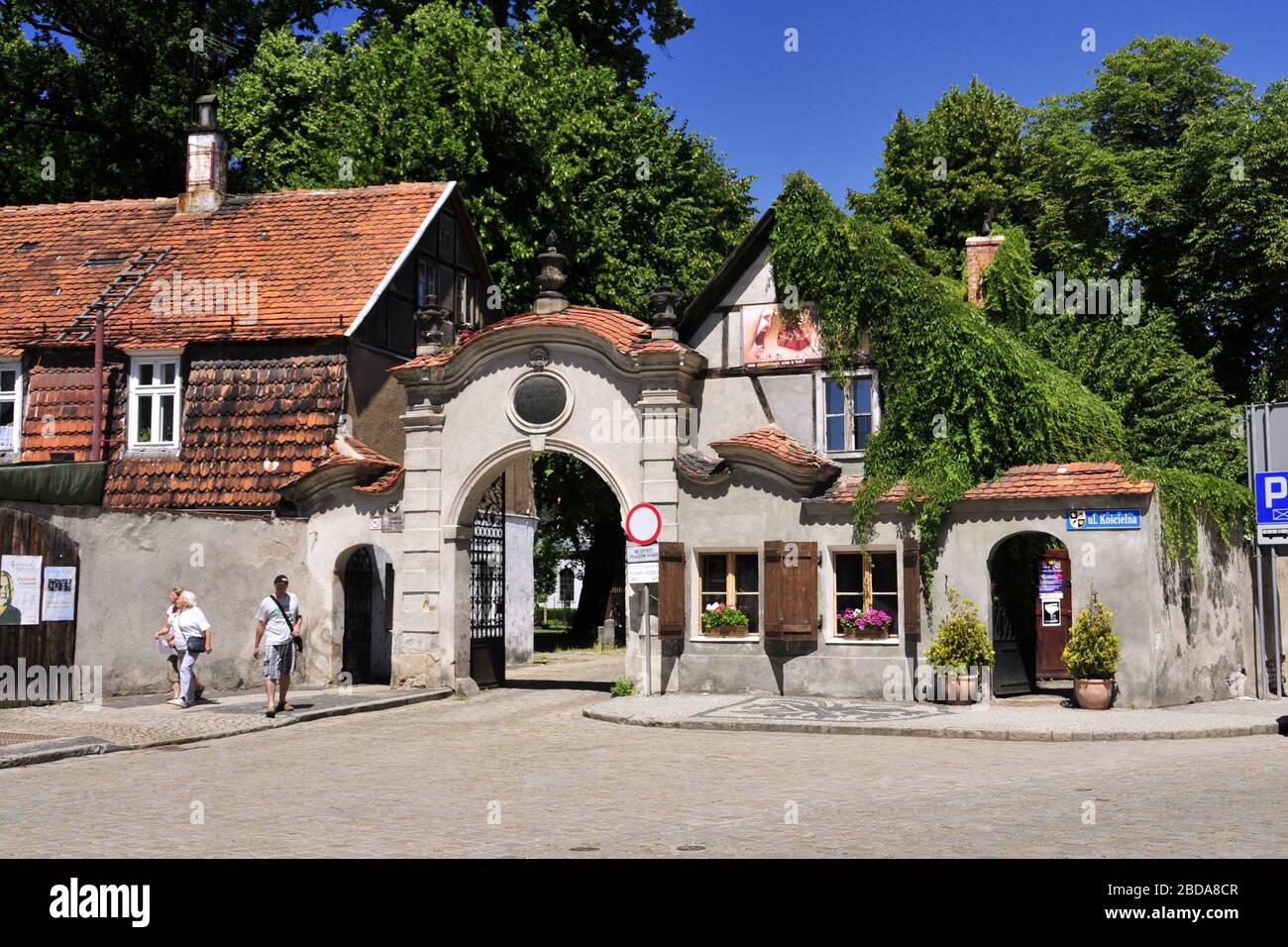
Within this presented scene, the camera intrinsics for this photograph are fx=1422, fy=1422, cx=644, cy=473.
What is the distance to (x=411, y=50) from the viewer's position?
34.1 metres

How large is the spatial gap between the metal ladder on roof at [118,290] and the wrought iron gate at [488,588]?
8.30 metres

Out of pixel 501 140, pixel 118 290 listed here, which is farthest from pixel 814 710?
pixel 501 140

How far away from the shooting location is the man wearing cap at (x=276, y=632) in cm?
1922

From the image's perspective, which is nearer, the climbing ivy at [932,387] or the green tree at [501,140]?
the climbing ivy at [932,387]

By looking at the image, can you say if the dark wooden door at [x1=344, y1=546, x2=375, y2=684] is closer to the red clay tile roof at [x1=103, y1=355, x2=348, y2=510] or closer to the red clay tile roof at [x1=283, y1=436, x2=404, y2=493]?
the red clay tile roof at [x1=283, y1=436, x2=404, y2=493]

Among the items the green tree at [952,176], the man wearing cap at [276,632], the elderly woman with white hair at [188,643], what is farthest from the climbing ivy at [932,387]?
the green tree at [952,176]

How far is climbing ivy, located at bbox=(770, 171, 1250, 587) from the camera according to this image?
72.0ft

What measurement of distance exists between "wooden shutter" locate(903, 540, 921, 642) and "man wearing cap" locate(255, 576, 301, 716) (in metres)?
8.99

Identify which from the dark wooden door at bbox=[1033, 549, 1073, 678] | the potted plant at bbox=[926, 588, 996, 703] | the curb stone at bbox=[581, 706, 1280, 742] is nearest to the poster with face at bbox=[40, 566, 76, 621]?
the curb stone at bbox=[581, 706, 1280, 742]

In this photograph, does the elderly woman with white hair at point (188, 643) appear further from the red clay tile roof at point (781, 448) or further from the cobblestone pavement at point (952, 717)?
the red clay tile roof at point (781, 448)

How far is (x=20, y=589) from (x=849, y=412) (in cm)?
1326

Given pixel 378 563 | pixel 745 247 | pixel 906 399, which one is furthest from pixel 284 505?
pixel 906 399

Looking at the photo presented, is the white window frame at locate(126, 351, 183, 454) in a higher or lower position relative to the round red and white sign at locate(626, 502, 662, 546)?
higher

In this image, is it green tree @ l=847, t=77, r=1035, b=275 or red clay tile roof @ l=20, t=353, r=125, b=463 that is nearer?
red clay tile roof @ l=20, t=353, r=125, b=463
